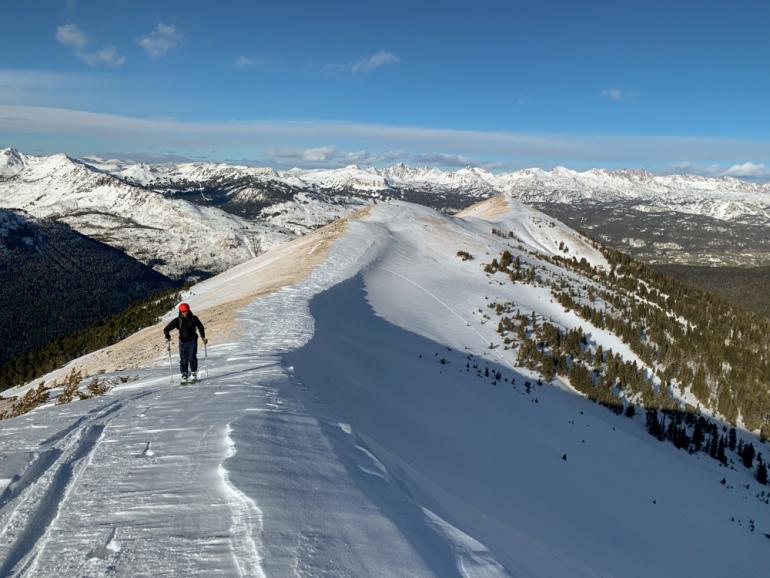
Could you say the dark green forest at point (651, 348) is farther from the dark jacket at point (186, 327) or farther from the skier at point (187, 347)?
the skier at point (187, 347)

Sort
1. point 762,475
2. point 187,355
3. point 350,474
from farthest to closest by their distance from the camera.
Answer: point 762,475
point 187,355
point 350,474

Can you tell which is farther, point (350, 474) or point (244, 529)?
point (350, 474)

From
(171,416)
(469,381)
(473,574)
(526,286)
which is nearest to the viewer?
(473,574)

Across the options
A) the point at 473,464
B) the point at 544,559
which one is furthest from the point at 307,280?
the point at 544,559

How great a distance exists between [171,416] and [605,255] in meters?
83.4

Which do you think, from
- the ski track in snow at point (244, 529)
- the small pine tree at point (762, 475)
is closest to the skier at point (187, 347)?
the ski track in snow at point (244, 529)

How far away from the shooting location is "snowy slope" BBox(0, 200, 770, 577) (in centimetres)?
520

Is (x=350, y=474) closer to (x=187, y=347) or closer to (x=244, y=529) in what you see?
(x=244, y=529)

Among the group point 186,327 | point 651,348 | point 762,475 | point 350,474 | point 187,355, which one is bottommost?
point 762,475

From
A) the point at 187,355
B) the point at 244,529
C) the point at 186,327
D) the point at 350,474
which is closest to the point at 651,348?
the point at 186,327

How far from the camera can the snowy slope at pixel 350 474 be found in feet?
17.1

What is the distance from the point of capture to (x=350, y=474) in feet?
23.6

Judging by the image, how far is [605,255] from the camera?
3226 inches

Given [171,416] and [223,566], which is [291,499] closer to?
[223,566]
